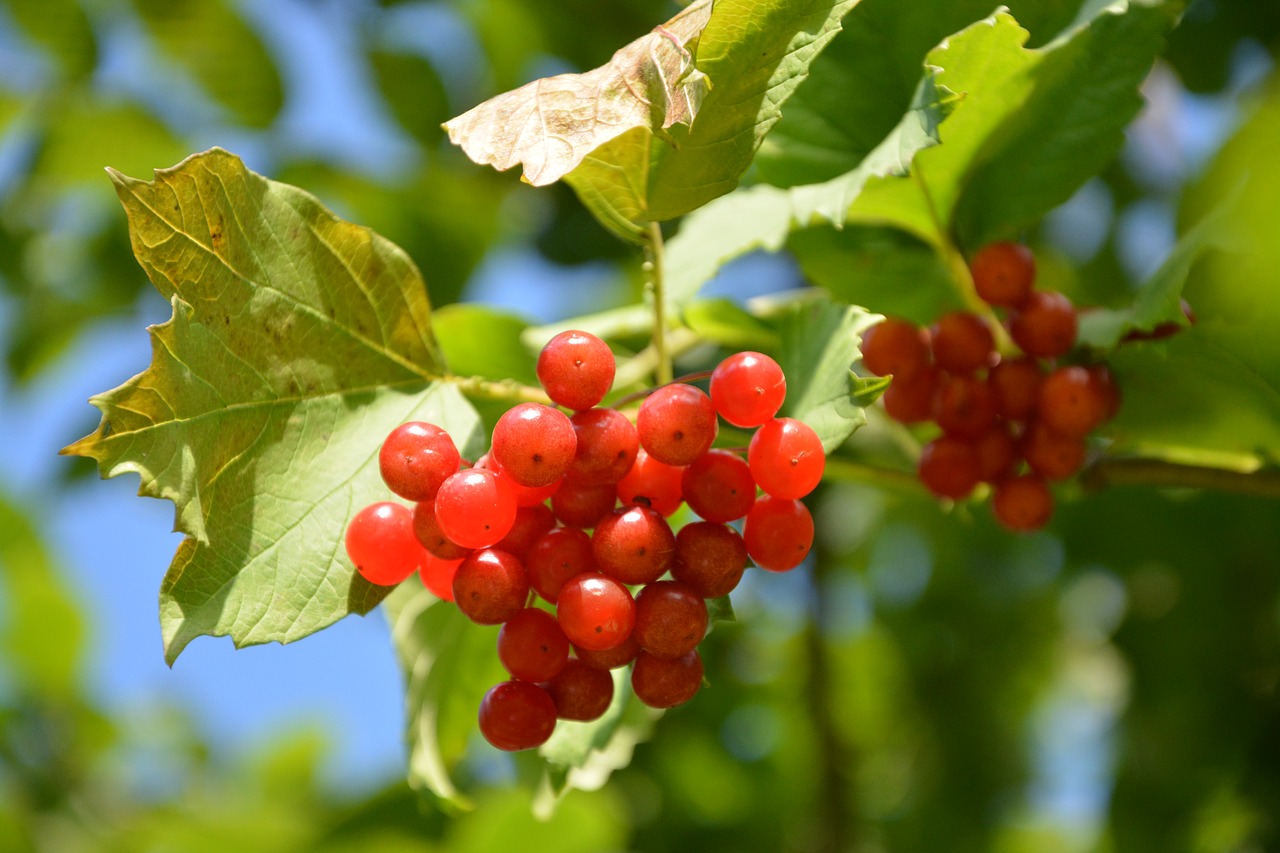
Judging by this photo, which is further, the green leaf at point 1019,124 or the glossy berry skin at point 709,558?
the green leaf at point 1019,124

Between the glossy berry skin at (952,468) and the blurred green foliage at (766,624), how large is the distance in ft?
1.77

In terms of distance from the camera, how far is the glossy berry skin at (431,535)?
2.91 feet

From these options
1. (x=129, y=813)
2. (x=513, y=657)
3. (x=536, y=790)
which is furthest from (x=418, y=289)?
(x=129, y=813)

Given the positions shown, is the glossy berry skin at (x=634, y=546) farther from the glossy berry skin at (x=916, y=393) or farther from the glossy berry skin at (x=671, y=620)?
the glossy berry skin at (x=916, y=393)

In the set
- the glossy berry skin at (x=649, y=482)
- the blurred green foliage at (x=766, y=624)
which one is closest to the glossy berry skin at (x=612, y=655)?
the glossy berry skin at (x=649, y=482)

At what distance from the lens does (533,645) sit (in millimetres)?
894

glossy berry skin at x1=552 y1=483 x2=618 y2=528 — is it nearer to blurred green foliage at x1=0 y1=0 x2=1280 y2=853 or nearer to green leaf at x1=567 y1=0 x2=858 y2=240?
green leaf at x1=567 y1=0 x2=858 y2=240

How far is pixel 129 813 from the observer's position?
2.95 metres

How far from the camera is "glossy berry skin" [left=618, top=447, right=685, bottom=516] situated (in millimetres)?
892

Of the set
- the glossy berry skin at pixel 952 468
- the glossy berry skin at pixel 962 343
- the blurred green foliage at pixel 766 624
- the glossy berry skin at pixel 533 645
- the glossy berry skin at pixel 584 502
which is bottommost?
the blurred green foliage at pixel 766 624

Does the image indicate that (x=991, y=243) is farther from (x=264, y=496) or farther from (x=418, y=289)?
(x=264, y=496)

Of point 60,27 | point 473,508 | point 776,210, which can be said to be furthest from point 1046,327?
point 60,27

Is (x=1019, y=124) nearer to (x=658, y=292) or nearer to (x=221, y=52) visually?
(x=658, y=292)

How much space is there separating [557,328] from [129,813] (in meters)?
2.26
